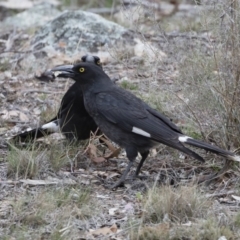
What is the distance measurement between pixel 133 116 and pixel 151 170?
1.96ft

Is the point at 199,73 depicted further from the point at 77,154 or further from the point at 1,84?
the point at 1,84

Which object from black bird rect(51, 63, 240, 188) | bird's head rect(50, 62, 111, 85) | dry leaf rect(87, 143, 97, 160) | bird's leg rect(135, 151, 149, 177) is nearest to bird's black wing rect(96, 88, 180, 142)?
black bird rect(51, 63, 240, 188)

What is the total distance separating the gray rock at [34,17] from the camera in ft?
35.9

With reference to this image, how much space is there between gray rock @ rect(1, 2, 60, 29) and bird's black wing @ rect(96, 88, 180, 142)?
4.68 m

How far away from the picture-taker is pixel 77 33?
959 cm

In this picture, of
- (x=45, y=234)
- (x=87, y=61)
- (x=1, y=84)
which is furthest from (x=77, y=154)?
(x=1, y=84)

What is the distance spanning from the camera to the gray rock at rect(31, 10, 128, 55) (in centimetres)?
945

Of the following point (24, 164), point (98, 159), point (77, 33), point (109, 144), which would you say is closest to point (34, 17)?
point (77, 33)

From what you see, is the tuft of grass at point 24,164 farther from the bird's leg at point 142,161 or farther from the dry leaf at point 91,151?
the bird's leg at point 142,161

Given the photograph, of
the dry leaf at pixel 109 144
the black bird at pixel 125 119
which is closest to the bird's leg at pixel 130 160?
the black bird at pixel 125 119

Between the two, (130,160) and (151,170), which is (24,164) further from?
(151,170)

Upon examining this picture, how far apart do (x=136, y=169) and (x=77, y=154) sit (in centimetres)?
51

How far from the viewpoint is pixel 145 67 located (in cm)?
839

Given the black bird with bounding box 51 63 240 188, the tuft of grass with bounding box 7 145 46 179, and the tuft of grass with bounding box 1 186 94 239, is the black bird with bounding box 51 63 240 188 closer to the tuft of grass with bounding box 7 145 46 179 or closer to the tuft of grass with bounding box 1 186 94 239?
the tuft of grass with bounding box 7 145 46 179
